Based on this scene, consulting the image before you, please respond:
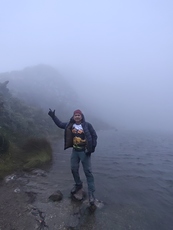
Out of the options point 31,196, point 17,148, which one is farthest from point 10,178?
point 17,148

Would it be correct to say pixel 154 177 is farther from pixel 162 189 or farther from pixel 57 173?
pixel 57 173

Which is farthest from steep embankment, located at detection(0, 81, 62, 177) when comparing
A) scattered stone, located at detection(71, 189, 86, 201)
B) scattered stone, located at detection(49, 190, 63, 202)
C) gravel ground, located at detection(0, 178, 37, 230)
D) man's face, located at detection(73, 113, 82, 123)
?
man's face, located at detection(73, 113, 82, 123)

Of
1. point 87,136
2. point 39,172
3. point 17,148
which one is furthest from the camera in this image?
point 17,148

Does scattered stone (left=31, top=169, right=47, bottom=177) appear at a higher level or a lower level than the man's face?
lower

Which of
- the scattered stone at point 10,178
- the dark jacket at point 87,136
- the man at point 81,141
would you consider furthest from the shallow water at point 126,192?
the dark jacket at point 87,136

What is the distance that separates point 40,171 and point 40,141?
13.9ft

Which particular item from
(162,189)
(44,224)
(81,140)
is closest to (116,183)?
(162,189)

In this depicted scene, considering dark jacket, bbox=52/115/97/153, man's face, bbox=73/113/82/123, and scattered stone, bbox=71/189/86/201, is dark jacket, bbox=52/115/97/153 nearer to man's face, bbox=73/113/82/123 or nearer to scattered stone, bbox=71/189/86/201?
man's face, bbox=73/113/82/123

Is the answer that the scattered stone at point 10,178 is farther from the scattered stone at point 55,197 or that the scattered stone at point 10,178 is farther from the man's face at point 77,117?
the man's face at point 77,117

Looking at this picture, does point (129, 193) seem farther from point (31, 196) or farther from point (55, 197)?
point (31, 196)

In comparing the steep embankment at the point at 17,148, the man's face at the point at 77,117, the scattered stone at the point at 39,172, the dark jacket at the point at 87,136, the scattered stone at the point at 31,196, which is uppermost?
the man's face at the point at 77,117

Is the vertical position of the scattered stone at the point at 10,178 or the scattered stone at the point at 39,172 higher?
the scattered stone at the point at 10,178

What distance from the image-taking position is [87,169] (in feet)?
25.5

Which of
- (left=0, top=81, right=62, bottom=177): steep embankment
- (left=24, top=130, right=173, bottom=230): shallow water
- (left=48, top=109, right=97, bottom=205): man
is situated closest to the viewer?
(left=24, top=130, right=173, bottom=230): shallow water
